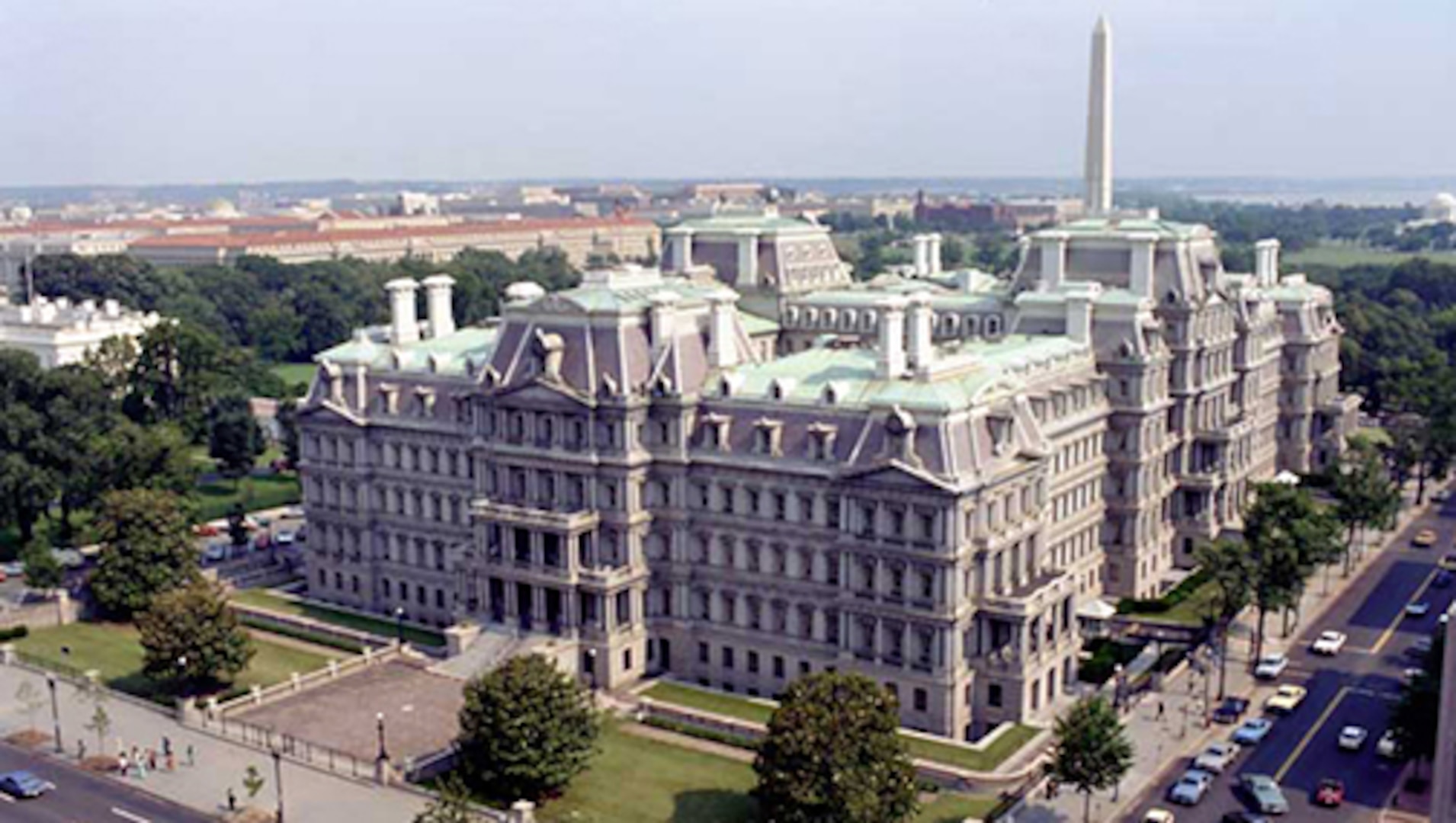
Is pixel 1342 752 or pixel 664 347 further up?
pixel 664 347

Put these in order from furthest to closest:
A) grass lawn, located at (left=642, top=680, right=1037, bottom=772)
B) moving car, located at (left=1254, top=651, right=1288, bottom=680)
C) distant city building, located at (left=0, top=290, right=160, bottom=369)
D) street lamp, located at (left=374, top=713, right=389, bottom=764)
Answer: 1. distant city building, located at (left=0, top=290, right=160, bottom=369)
2. moving car, located at (left=1254, top=651, right=1288, bottom=680)
3. grass lawn, located at (left=642, top=680, right=1037, bottom=772)
4. street lamp, located at (left=374, top=713, right=389, bottom=764)

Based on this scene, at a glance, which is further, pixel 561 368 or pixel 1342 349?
pixel 1342 349

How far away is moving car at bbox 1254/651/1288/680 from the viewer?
301 feet

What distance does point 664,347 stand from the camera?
3666 inches

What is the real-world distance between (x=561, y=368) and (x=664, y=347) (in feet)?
23.1

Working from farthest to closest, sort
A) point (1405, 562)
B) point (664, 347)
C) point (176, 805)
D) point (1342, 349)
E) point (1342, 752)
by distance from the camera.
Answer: point (1342, 349), point (1405, 562), point (664, 347), point (1342, 752), point (176, 805)

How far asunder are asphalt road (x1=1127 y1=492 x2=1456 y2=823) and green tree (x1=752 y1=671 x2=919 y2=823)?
1429 cm

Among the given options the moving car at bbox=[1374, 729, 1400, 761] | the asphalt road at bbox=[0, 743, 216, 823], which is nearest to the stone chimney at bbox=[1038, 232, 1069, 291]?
the moving car at bbox=[1374, 729, 1400, 761]

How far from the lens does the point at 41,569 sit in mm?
108312

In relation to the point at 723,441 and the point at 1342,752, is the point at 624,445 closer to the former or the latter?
the point at 723,441

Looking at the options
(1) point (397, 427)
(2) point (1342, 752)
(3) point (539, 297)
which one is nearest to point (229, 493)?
(1) point (397, 427)

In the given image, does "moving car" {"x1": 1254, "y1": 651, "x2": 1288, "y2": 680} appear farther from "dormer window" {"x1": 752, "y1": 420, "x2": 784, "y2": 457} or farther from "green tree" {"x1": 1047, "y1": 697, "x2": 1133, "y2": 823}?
"dormer window" {"x1": 752, "y1": 420, "x2": 784, "y2": 457}

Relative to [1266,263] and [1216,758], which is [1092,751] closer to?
[1216,758]

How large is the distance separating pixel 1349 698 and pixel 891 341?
3635cm
